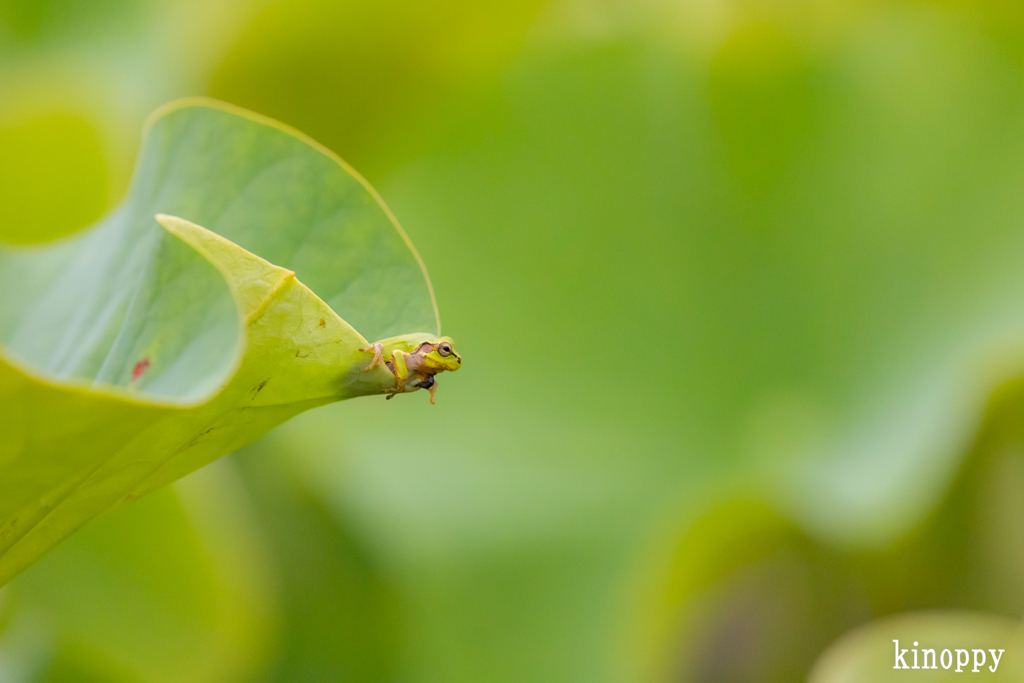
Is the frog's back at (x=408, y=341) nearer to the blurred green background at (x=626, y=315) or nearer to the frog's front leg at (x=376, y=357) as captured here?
the frog's front leg at (x=376, y=357)

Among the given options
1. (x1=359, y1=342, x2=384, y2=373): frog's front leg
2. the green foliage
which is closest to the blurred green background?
the green foliage

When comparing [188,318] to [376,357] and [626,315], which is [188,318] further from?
[626,315]

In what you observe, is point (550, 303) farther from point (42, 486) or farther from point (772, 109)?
point (42, 486)

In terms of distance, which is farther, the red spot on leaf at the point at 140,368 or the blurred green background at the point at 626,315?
the blurred green background at the point at 626,315

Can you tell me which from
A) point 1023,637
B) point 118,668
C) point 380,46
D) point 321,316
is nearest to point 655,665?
point 1023,637

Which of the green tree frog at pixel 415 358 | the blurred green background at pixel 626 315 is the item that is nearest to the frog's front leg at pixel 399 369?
the green tree frog at pixel 415 358

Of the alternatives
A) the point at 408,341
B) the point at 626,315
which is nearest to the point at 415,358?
the point at 408,341

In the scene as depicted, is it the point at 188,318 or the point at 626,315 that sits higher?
the point at 626,315
